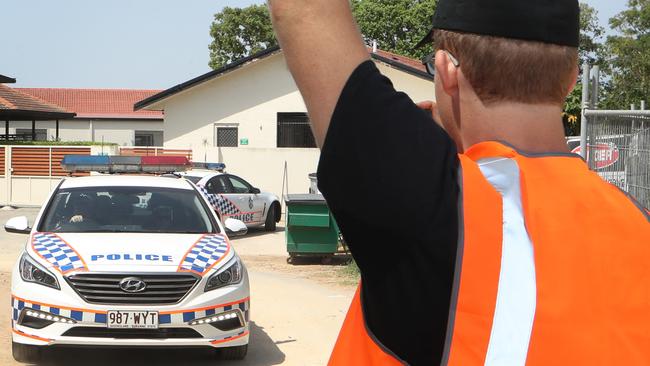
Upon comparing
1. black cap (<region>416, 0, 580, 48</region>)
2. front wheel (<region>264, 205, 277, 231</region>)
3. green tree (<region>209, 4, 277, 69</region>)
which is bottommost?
front wheel (<region>264, 205, 277, 231</region>)

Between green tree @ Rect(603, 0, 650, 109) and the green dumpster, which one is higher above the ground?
green tree @ Rect(603, 0, 650, 109)

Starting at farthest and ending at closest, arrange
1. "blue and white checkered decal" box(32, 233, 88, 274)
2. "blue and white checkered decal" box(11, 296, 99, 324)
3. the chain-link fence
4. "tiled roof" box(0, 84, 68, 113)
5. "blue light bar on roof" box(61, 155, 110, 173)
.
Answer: "tiled roof" box(0, 84, 68, 113) < "blue light bar on roof" box(61, 155, 110, 173) < "blue and white checkered decal" box(32, 233, 88, 274) < "blue and white checkered decal" box(11, 296, 99, 324) < the chain-link fence

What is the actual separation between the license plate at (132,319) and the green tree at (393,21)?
4071 centimetres

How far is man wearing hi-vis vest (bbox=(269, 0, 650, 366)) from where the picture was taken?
1.14 meters

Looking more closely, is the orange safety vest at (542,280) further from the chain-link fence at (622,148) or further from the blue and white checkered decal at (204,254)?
the blue and white checkered decal at (204,254)

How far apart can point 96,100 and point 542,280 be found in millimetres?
60945

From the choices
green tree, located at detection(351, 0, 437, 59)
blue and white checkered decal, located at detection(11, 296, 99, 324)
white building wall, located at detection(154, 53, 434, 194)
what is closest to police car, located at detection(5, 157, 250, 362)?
blue and white checkered decal, located at detection(11, 296, 99, 324)

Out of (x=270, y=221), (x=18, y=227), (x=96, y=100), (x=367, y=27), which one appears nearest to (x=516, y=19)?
(x=18, y=227)

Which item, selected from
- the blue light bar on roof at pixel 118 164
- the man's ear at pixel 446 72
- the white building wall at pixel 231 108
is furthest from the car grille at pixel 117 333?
the white building wall at pixel 231 108

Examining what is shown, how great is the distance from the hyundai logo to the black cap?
6.21 metres

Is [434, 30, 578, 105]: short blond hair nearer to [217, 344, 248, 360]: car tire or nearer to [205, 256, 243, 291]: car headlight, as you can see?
[205, 256, 243, 291]: car headlight

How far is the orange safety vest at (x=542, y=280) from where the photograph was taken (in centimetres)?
115

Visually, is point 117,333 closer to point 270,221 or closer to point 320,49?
point 320,49

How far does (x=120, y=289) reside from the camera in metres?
7.17
